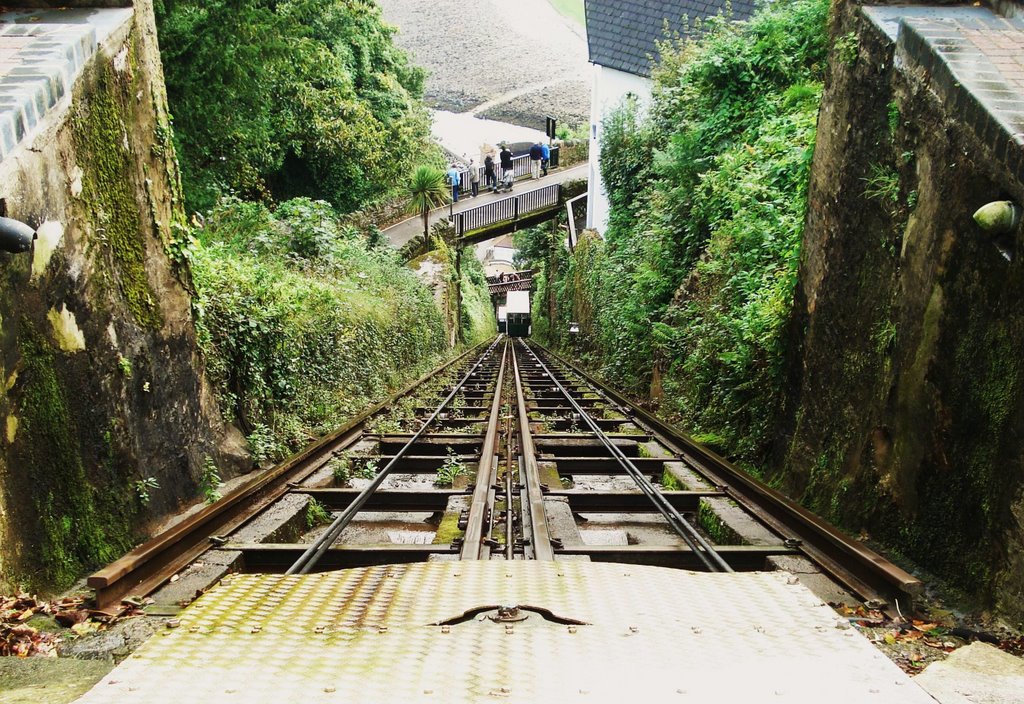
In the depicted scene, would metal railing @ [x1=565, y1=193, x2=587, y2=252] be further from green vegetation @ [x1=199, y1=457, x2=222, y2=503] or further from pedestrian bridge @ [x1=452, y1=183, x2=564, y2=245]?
green vegetation @ [x1=199, y1=457, x2=222, y2=503]

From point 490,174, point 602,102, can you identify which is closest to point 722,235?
point 602,102

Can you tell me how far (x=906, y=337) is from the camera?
409 cm

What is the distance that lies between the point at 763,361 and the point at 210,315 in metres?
4.81

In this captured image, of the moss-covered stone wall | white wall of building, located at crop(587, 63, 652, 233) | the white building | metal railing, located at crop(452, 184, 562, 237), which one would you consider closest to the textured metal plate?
the moss-covered stone wall

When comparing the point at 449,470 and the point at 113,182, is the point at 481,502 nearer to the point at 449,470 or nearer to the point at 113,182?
the point at 449,470

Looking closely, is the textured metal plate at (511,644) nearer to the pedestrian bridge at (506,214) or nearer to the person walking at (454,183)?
the pedestrian bridge at (506,214)

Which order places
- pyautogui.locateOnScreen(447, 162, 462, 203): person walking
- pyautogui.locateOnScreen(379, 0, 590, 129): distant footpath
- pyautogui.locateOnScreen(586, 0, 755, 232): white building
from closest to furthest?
pyautogui.locateOnScreen(586, 0, 755, 232): white building, pyautogui.locateOnScreen(447, 162, 462, 203): person walking, pyautogui.locateOnScreen(379, 0, 590, 129): distant footpath

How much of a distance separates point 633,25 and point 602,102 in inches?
104

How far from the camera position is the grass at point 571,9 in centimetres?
9906

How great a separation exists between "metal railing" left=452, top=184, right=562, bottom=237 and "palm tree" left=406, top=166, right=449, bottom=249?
15.0 ft

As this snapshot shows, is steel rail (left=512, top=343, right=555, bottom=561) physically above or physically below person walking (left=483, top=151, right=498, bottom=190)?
below

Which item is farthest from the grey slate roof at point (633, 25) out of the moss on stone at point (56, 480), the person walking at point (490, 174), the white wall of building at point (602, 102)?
the moss on stone at point (56, 480)

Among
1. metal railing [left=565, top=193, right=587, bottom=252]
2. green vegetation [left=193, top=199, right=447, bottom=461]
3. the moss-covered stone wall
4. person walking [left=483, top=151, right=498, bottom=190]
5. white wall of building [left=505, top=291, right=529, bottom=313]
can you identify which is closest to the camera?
the moss-covered stone wall

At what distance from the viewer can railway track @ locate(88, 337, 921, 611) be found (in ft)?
12.8
